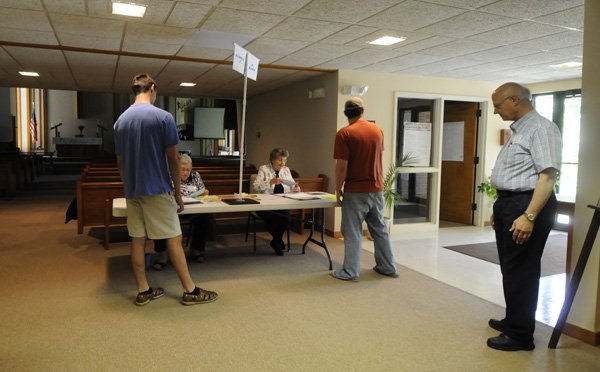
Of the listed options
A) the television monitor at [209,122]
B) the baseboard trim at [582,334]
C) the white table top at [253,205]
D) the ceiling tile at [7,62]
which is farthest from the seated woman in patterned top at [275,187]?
the television monitor at [209,122]

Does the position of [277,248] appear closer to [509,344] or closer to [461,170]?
[509,344]

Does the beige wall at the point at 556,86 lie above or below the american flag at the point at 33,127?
above

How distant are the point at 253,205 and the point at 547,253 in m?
3.41

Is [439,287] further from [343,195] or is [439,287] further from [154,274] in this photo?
[154,274]

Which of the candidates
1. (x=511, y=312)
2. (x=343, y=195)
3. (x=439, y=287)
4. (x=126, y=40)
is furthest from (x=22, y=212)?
(x=511, y=312)

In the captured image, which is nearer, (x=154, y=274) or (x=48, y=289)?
(x=48, y=289)

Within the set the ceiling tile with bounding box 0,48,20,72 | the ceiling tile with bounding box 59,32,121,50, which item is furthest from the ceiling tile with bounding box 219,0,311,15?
the ceiling tile with bounding box 0,48,20,72

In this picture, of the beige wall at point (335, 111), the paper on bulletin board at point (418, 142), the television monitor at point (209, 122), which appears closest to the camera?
the beige wall at point (335, 111)

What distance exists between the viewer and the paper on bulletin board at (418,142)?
6.38 m

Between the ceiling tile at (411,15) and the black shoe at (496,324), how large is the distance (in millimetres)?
2179

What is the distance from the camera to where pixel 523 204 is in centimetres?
251

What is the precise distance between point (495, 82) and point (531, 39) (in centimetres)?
272

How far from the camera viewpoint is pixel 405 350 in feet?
8.43

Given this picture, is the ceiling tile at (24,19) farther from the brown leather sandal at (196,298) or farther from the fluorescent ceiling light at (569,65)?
the fluorescent ceiling light at (569,65)
